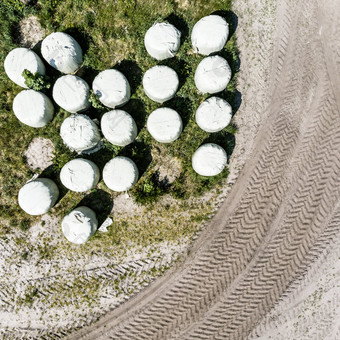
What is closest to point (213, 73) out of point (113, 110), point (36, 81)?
point (113, 110)

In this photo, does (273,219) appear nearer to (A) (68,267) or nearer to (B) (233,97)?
(B) (233,97)

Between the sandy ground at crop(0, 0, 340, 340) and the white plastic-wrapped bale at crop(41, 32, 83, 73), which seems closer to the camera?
the white plastic-wrapped bale at crop(41, 32, 83, 73)

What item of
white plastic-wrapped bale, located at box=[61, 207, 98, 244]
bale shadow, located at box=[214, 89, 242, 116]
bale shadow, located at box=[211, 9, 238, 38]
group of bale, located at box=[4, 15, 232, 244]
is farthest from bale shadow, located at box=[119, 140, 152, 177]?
bale shadow, located at box=[211, 9, 238, 38]

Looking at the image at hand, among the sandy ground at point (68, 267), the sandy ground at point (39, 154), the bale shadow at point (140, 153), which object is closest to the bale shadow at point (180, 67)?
the sandy ground at point (68, 267)

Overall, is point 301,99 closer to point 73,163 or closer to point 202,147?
point 202,147

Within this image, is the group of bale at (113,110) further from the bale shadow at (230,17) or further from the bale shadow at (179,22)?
the bale shadow at (230,17)

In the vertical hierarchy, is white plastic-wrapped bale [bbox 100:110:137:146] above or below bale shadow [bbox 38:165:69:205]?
above

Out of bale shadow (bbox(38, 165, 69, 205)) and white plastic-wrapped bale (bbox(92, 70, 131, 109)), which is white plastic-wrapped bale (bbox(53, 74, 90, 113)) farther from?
bale shadow (bbox(38, 165, 69, 205))
